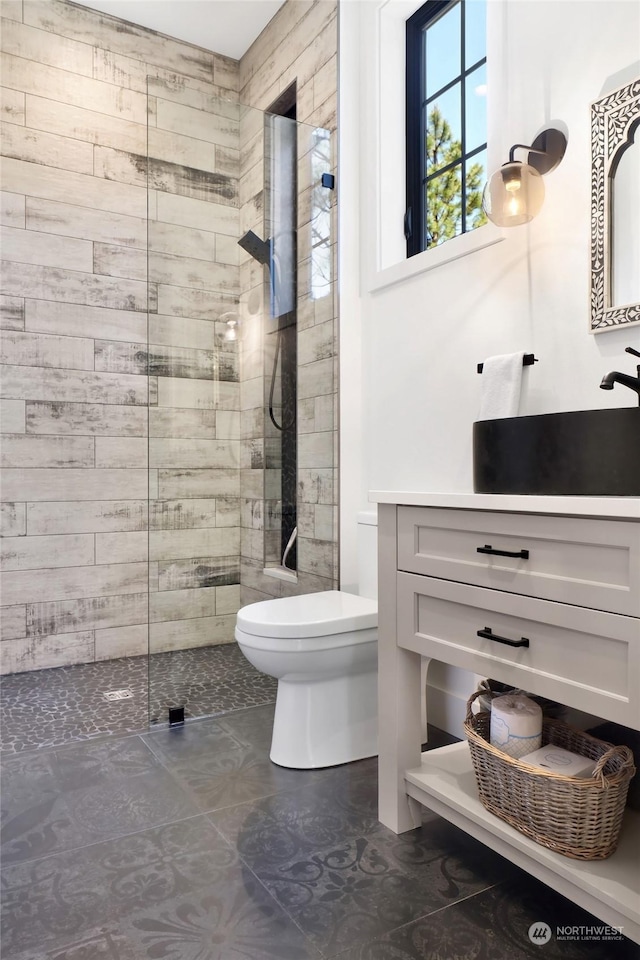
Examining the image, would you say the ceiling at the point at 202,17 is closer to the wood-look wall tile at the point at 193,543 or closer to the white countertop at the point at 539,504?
A: the wood-look wall tile at the point at 193,543

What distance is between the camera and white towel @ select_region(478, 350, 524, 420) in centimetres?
174

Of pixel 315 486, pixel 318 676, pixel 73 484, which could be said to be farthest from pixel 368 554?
pixel 73 484

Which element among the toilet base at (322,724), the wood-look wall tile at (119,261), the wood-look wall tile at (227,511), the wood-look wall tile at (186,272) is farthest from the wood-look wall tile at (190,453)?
the wood-look wall tile at (119,261)

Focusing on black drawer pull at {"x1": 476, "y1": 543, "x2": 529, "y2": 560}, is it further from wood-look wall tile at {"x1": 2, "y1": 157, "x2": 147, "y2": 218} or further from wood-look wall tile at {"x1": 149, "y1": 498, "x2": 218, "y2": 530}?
wood-look wall tile at {"x1": 2, "y1": 157, "x2": 147, "y2": 218}

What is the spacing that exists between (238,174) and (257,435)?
3.13 ft

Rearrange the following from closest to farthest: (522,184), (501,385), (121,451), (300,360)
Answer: (522,184), (501,385), (300,360), (121,451)

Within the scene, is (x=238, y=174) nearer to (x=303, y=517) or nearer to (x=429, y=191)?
(x=429, y=191)

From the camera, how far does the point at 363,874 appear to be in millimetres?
1377

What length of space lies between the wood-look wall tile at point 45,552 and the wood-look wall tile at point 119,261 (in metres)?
1.23

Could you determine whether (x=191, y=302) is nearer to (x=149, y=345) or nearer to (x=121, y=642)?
(x=149, y=345)

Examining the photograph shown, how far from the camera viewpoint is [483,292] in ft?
6.38

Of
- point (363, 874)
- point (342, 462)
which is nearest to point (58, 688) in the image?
point (342, 462)

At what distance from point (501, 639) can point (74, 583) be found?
2237 millimetres

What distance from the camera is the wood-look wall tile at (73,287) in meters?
2.83
